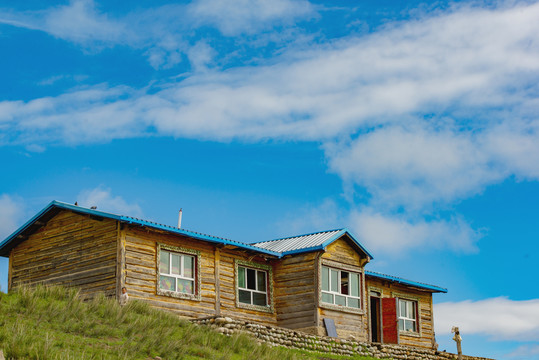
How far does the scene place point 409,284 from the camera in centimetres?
4009

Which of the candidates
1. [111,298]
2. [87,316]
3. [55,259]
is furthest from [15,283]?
[87,316]

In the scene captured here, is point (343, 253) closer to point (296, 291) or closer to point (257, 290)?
point (296, 291)

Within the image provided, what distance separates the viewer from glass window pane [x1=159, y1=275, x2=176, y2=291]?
1130 inches

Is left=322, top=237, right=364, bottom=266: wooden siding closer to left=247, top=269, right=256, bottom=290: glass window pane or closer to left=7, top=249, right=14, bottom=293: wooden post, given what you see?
left=247, top=269, right=256, bottom=290: glass window pane

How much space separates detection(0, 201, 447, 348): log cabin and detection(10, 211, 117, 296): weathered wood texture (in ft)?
0.13

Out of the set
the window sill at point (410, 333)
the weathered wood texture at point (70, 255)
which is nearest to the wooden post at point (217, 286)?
the weathered wood texture at point (70, 255)

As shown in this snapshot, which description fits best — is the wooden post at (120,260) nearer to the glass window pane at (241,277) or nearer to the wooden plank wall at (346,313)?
the glass window pane at (241,277)

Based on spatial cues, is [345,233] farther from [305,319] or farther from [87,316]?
[87,316]

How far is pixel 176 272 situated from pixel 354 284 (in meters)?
9.49

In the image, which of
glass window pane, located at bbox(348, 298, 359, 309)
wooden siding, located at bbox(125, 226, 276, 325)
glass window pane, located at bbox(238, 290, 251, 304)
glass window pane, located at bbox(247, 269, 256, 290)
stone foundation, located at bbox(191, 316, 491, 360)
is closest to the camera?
stone foundation, located at bbox(191, 316, 491, 360)

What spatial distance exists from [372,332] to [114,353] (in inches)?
882

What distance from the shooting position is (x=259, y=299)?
108ft

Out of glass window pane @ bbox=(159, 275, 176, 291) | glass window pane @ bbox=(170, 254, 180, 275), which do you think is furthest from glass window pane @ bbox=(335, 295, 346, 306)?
glass window pane @ bbox=(159, 275, 176, 291)

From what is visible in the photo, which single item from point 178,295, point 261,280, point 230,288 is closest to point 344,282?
point 261,280
